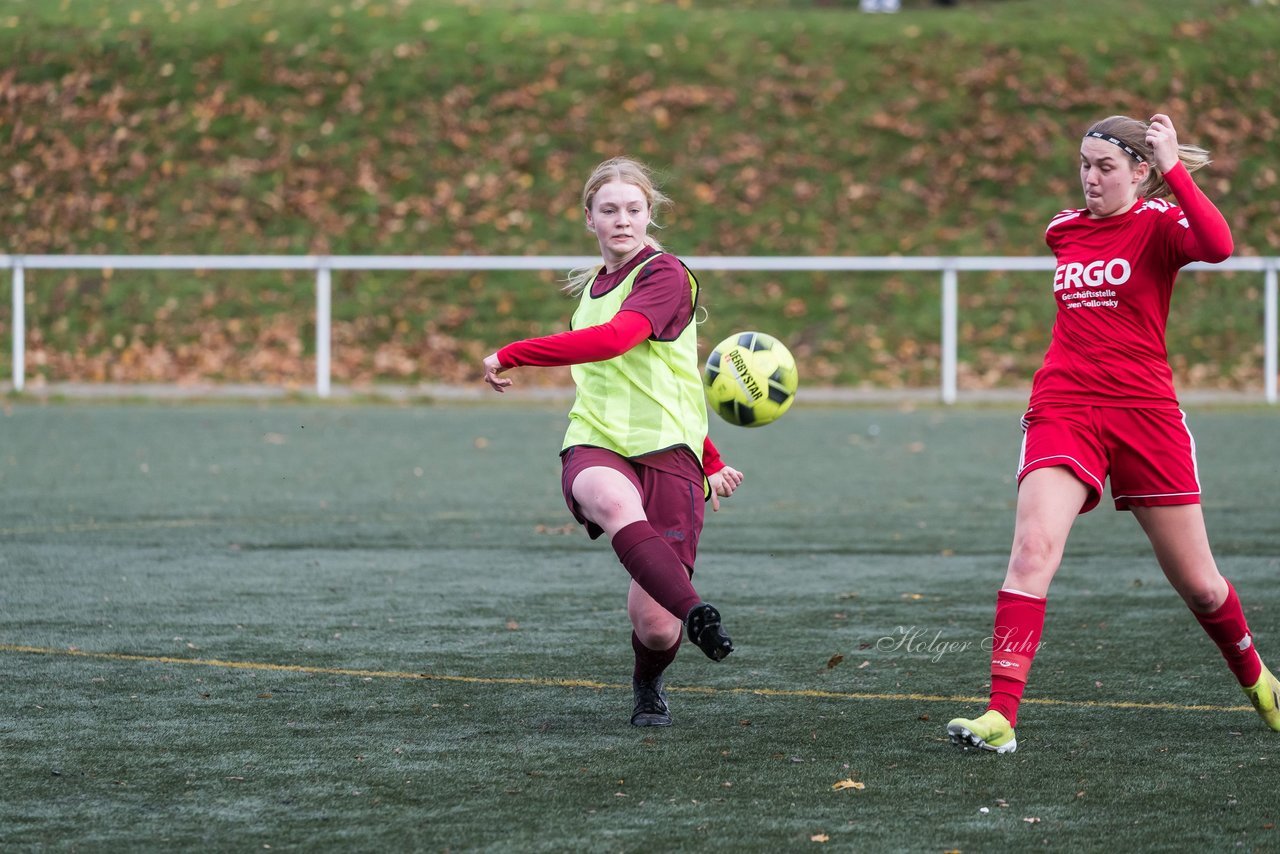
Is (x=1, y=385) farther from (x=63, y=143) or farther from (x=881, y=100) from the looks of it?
(x=881, y=100)

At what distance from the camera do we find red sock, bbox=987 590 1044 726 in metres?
4.64

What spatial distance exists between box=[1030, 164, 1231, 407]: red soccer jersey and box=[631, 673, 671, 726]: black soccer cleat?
1.34 metres

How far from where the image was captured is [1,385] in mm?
18703

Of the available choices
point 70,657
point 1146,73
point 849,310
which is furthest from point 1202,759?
point 1146,73

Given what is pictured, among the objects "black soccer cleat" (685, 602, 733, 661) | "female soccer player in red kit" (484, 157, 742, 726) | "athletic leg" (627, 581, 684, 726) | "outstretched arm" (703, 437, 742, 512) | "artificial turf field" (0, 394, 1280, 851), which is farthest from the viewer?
"outstretched arm" (703, 437, 742, 512)

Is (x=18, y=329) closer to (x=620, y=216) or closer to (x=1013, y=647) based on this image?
(x=620, y=216)

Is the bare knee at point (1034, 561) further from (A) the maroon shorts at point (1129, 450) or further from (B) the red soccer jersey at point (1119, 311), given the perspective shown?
(B) the red soccer jersey at point (1119, 311)

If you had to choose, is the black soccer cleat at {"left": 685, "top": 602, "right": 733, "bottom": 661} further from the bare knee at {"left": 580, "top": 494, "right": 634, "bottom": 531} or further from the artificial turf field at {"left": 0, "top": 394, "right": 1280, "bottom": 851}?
the bare knee at {"left": 580, "top": 494, "right": 634, "bottom": 531}

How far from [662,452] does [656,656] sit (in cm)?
59

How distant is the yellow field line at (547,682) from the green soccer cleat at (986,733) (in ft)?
2.40

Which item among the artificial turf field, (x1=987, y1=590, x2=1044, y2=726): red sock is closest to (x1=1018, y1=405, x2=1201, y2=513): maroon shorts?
(x1=987, y1=590, x2=1044, y2=726): red sock

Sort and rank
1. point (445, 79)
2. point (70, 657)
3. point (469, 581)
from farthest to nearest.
Result: point (445, 79) → point (469, 581) → point (70, 657)

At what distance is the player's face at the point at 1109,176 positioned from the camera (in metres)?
4.81

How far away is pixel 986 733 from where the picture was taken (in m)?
4.51
